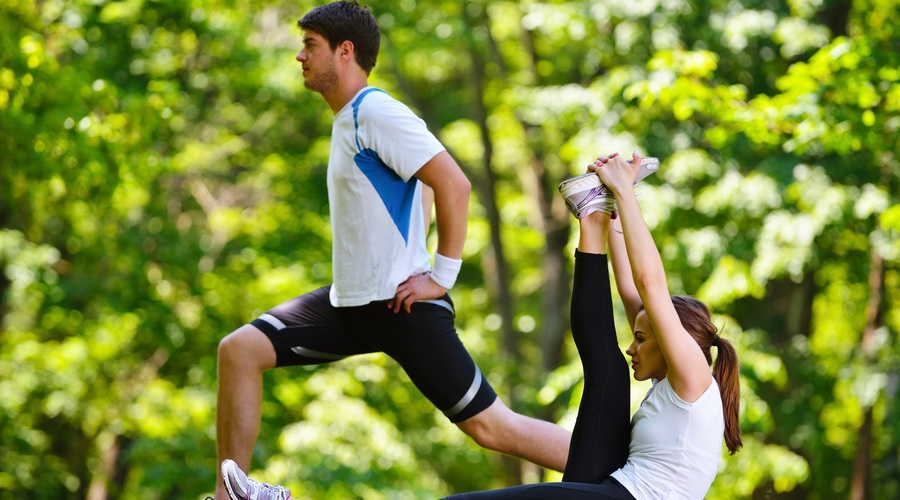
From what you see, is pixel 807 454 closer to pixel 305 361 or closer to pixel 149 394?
pixel 149 394

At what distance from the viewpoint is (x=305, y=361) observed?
11.1 ft

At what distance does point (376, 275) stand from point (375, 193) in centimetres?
25

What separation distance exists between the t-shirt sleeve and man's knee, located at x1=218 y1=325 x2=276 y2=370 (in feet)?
2.28

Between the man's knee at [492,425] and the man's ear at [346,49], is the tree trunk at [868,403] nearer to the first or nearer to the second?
the man's knee at [492,425]

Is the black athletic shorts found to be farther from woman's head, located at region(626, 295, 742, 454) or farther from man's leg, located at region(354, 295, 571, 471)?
woman's head, located at region(626, 295, 742, 454)

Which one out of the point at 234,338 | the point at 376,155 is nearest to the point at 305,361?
the point at 234,338

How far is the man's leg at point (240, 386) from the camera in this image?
329cm

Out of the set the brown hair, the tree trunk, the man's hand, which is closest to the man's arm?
the man's hand

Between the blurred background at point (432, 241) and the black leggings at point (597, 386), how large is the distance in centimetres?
359

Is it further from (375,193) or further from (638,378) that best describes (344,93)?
(638,378)

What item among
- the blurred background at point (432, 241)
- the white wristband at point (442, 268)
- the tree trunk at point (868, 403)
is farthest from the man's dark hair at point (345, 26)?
the tree trunk at point (868, 403)

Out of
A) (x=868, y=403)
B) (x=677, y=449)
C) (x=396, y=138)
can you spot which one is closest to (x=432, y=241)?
(x=868, y=403)

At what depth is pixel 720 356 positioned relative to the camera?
9.14 feet

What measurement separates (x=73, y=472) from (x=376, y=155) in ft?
40.6
